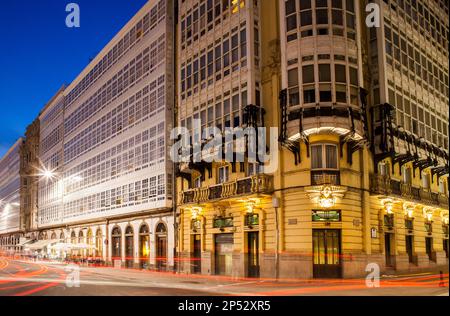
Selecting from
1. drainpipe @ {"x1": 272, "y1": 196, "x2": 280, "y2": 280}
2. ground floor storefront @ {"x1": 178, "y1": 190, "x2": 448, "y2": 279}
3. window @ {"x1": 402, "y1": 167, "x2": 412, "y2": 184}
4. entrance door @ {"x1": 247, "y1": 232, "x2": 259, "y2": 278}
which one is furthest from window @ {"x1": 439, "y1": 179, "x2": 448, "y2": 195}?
drainpipe @ {"x1": 272, "y1": 196, "x2": 280, "y2": 280}

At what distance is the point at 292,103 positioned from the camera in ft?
102

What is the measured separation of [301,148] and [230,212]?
310 inches

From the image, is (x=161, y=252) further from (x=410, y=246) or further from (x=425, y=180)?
(x=425, y=180)

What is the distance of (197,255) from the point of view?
130ft

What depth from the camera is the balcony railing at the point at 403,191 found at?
3189 cm

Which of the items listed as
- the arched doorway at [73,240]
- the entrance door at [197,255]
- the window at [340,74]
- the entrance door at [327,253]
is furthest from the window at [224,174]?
the arched doorway at [73,240]

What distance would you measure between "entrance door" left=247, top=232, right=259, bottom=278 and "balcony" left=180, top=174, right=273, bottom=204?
3202mm

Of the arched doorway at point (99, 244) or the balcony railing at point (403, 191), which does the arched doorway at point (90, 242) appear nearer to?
the arched doorway at point (99, 244)

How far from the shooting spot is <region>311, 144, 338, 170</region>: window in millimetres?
30281

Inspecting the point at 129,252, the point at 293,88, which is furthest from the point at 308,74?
the point at 129,252

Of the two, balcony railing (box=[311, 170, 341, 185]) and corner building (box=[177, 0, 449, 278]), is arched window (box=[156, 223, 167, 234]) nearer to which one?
corner building (box=[177, 0, 449, 278])

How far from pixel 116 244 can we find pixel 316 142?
3108cm
